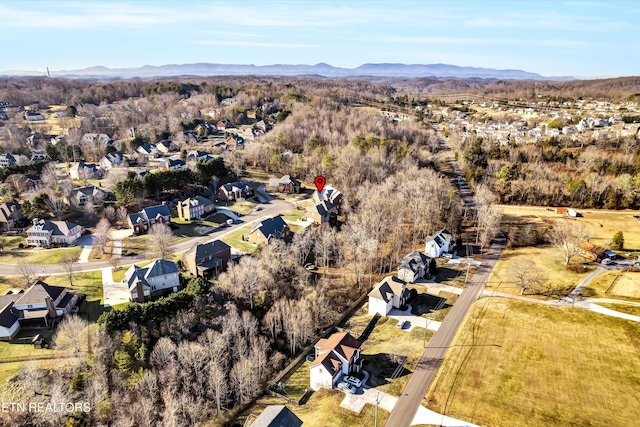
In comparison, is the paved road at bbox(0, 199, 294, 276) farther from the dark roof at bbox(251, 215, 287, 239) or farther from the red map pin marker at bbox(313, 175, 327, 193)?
the dark roof at bbox(251, 215, 287, 239)

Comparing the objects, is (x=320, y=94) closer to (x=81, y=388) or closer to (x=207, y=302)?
(x=207, y=302)

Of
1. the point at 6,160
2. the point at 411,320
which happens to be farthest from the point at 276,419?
the point at 6,160

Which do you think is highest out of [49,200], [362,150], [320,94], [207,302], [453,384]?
[320,94]

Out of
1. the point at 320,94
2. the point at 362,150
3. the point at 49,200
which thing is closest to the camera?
the point at 49,200

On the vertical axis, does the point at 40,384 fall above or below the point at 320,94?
below

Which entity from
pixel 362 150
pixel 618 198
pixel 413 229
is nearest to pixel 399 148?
pixel 362 150

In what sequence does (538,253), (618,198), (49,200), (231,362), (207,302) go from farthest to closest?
1. (618,198)
2. (49,200)
3. (538,253)
4. (207,302)
5. (231,362)
